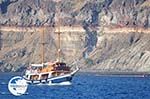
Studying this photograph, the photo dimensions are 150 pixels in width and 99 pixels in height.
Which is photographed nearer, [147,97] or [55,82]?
[147,97]

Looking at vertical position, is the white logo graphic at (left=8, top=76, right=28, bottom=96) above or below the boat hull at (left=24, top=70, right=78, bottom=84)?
above

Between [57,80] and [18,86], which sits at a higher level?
[18,86]

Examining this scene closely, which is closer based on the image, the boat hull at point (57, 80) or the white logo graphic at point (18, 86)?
the white logo graphic at point (18, 86)

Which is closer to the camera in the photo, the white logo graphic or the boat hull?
the white logo graphic

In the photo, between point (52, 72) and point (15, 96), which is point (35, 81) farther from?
point (15, 96)

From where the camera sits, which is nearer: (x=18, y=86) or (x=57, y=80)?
(x=18, y=86)

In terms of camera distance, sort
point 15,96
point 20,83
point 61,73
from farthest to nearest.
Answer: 1. point 61,73
2. point 15,96
3. point 20,83

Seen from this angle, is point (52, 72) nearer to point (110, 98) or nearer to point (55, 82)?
point (55, 82)

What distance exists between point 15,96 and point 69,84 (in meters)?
61.6

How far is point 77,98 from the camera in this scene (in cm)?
13888

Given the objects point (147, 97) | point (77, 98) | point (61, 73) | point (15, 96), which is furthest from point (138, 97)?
point (61, 73)

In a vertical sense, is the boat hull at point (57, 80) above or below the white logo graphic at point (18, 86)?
below

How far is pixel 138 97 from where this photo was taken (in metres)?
139

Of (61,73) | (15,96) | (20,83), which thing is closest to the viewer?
(20,83)
